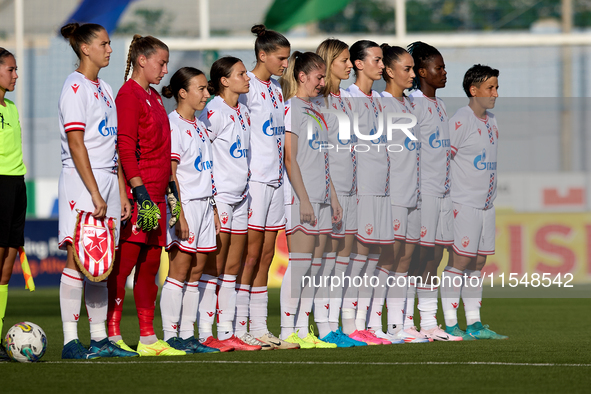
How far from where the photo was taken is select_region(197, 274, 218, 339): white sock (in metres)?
6.37

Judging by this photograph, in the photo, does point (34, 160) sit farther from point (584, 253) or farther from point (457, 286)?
point (457, 286)

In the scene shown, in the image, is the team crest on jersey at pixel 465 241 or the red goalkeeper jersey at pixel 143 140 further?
the team crest on jersey at pixel 465 241

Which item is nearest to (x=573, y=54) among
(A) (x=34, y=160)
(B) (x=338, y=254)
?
(A) (x=34, y=160)

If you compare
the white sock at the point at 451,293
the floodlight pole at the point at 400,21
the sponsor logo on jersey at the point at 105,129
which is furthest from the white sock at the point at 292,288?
the floodlight pole at the point at 400,21

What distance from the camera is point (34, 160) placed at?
1633 cm

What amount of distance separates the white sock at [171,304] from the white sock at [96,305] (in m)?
0.47

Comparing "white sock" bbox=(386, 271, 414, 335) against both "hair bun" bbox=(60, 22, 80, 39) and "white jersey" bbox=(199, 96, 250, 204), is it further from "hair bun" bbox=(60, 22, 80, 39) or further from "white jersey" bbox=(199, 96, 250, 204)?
"hair bun" bbox=(60, 22, 80, 39)

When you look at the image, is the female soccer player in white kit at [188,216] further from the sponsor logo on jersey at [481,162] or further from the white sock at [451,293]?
the sponsor logo on jersey at [481,162]

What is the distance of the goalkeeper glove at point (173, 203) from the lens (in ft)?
19.5

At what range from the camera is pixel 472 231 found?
7.55 metres

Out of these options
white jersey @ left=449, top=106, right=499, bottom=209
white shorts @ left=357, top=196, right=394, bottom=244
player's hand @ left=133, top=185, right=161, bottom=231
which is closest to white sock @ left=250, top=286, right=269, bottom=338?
white shorts @ left=357, top=196, right=394, bottom=244

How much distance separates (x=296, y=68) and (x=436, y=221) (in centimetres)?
176

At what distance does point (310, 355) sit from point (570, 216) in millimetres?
9396

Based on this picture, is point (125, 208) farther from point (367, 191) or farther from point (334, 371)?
point (367, 191)
